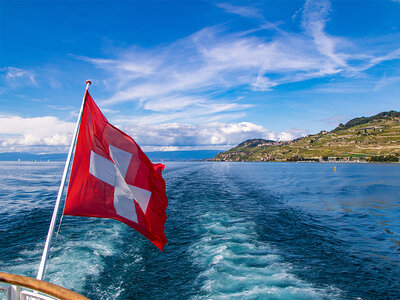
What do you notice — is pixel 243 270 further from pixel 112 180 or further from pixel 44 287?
pixel 44 287

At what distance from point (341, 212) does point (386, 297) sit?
62.5 feet

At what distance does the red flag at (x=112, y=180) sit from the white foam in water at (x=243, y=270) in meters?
5.09

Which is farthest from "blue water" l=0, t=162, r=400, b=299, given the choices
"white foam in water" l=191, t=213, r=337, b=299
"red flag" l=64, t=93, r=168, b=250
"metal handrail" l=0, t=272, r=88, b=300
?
"metal handrail" l=0, t=272, r=88, b=300

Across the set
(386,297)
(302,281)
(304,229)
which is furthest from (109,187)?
(304,229)

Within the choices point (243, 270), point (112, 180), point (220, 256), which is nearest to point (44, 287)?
point (112, 180)

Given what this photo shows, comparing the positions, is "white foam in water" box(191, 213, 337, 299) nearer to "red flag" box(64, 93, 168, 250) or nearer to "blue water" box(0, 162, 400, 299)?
"blue water" box(0, 162, 400, 299)

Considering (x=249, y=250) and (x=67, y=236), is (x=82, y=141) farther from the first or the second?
(x=67, y=236)

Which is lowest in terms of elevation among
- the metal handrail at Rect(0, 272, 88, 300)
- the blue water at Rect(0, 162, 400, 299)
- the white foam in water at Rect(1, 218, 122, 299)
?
the blue water at Rect(0, 162, 400, 299)

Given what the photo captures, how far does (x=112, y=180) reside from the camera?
728 centimetres

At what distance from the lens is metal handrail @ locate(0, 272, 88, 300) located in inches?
143

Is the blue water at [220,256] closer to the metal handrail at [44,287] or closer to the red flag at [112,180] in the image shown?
the red flag at [112,180]

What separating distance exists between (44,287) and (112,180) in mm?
3701

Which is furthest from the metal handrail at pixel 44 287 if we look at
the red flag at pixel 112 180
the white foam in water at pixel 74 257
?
the white foam in water at pixel 74 257

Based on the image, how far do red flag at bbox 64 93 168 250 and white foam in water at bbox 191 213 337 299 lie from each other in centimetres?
509
